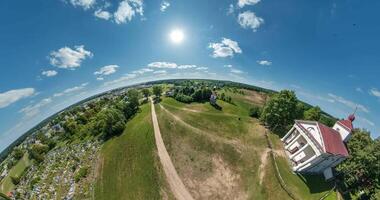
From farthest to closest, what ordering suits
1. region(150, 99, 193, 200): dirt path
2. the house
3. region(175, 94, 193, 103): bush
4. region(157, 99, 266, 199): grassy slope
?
region(175, 94, 193, 103): bush, region(157, 99, 266, 199): grassy slope, region(150, 99, 193, 200): dirt path, the house

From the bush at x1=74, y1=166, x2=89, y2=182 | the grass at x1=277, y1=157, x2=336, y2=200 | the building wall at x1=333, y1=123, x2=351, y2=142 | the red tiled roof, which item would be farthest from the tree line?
the bush at x1=74, y1=166, x2=89, y2=182

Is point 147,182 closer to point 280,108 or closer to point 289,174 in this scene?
point 289,174

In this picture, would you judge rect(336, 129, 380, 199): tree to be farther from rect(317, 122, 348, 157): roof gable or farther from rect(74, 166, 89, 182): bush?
rect(74, 166, 89, 182): bush

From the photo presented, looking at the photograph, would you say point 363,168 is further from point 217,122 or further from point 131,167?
point 131,167

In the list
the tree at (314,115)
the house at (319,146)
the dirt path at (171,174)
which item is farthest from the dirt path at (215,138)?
the tree at (314,115)

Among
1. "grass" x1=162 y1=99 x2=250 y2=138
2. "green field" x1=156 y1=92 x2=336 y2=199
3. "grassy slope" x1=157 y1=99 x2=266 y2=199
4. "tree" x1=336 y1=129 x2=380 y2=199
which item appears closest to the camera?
"tree" x1=336 y1=129 x2=380 y2=199
